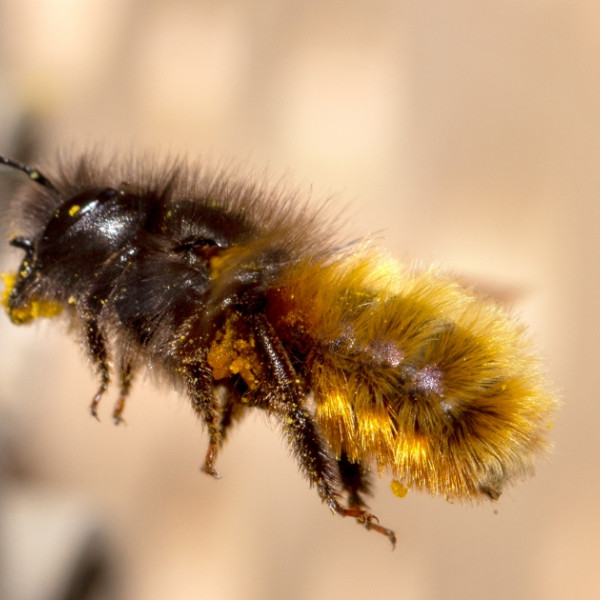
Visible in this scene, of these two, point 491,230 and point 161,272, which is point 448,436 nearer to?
point 161,272

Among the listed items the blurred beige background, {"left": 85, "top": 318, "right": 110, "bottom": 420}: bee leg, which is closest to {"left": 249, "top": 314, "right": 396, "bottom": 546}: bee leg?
{"left": 85, "top": 318, "right": 110, "bottom": 420}: bee leg

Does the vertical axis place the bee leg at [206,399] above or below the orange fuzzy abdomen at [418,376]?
below

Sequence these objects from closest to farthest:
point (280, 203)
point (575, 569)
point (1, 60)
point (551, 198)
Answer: point (280, 203), point (575, 569), point (551, 198), point (1, 60)

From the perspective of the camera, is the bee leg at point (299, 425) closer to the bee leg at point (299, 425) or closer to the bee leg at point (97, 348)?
the bee leg at point (299, 425)

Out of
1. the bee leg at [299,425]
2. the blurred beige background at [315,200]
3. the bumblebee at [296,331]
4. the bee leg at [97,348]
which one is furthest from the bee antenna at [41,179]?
the blurred beige background at [315,200]

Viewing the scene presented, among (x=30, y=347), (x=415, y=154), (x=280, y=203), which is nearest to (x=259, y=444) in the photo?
(x=30, y=347)

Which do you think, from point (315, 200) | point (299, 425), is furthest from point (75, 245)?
point (315, 200)


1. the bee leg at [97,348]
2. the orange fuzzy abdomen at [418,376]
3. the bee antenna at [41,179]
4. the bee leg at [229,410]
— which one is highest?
the orange fuzzy abdomen at [418,376]
